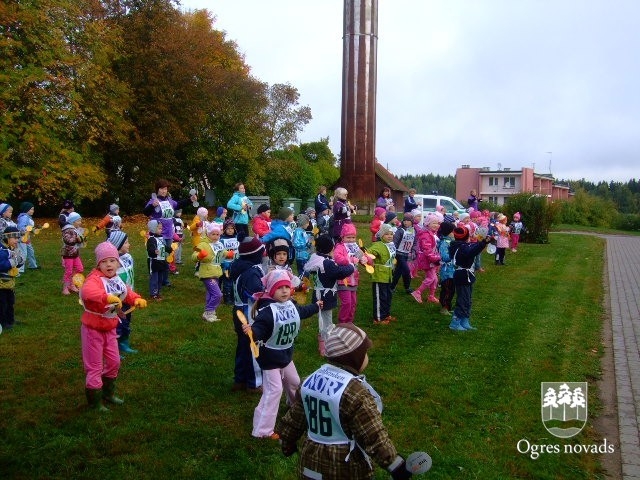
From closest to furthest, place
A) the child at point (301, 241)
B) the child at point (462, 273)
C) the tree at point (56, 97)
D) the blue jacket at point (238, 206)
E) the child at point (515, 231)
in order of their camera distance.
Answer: the child at point (462, 273) < the child at point (301, 241) < the blue jacket at point (238, 206) < the tree at point (56, 97) < the child at point (515, 231)

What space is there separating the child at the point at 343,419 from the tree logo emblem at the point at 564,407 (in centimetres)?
358

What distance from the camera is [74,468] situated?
17.1ft

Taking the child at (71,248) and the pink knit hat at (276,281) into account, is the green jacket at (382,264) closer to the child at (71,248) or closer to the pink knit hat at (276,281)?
the pink knit hat at (276,281)

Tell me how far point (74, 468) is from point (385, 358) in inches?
179

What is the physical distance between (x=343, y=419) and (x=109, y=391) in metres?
4.11

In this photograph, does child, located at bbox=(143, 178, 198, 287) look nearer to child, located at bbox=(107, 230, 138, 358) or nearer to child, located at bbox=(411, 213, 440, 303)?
child, located at bbox=(107, 230, 138, 358)

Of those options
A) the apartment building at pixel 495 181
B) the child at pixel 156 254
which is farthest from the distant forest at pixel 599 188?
the child at pixel 156 254

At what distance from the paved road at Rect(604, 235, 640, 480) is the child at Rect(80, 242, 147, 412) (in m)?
5.17

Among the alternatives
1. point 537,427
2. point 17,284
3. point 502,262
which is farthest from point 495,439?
point 502,262

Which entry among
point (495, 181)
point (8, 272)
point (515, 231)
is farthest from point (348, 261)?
point (495, 181)

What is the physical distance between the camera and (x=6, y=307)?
952 cm

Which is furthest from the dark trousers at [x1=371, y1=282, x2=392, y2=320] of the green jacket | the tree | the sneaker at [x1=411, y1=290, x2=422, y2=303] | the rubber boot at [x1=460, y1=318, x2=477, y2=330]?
the tree

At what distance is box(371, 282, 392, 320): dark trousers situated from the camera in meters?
10.4

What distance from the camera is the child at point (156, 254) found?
11484 millimetres
